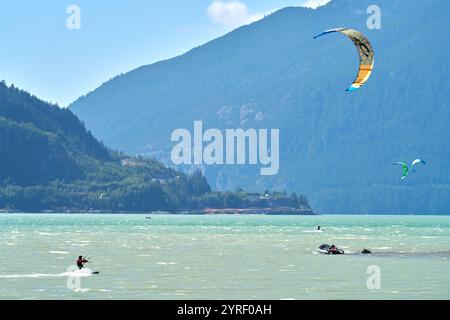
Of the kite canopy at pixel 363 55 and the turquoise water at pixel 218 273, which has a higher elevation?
the kite canopy at pixel 363 55

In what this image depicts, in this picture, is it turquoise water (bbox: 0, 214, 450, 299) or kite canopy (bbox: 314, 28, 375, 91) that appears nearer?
kite canopy (bbox: 314, 28, 375, 91)

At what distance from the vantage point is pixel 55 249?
448ft

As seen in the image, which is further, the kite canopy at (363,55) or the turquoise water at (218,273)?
the turquoise water at (218,273)

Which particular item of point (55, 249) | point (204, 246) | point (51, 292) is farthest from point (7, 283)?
point (204, 246)

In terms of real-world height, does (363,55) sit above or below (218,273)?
above

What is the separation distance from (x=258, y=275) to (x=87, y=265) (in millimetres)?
18069

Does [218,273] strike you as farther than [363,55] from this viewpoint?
Yes

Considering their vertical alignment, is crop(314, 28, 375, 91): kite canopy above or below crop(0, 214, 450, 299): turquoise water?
above
